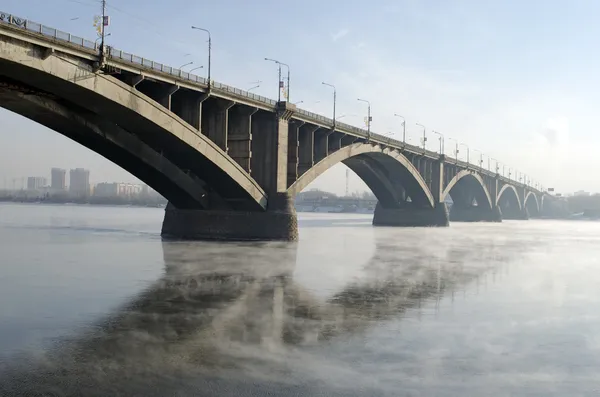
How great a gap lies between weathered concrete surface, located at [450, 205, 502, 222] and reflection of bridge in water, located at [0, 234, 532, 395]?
97045mm

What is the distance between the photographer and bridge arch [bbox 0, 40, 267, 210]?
28117 millimetres

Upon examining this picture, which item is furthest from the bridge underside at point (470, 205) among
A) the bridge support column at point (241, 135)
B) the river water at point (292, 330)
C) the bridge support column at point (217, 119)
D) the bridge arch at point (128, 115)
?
the river water at point (292, 330)

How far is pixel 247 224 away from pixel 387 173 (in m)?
41.3

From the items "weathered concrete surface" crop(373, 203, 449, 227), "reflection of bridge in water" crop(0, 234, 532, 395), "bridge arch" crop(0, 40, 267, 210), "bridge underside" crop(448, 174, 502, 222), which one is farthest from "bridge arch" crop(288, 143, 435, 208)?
"reflection of bridge in water" crop(0, 234, 532, 395)

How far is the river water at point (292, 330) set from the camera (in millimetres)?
9219

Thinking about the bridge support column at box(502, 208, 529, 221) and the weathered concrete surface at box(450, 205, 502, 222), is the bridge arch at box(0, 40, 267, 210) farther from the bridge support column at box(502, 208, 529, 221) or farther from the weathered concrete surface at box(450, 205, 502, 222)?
the bridge support column at box(502, 208, 529, 221)

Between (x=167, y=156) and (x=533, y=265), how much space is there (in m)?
25.3

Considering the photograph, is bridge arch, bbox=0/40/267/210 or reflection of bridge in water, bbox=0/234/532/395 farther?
bridge arch, bbox=0/40/267/210

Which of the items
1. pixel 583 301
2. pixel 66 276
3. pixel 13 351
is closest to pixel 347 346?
pixel 13 351

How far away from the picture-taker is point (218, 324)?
44.5ft

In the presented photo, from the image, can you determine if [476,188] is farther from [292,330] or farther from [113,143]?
[292,330]

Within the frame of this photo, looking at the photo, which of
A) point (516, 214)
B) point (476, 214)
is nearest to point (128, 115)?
point (476, 214)

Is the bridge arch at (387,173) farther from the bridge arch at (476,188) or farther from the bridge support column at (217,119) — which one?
the bridge arch at (476,188)

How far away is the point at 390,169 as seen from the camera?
80250 millimetres
